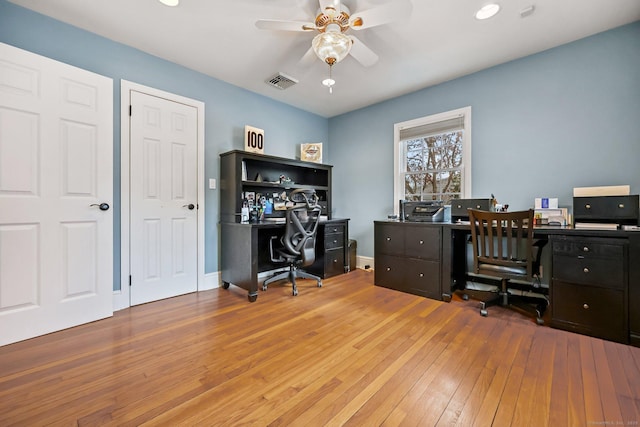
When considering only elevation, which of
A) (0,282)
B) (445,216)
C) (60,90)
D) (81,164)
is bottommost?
(0,282)

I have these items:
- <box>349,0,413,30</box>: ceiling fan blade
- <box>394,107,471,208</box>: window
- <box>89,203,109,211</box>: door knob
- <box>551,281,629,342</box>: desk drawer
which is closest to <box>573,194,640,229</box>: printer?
<box>551,281,629,342</box>: desk drawer

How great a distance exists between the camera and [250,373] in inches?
61.1

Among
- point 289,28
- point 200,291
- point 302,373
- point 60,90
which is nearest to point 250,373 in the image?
point 302,373

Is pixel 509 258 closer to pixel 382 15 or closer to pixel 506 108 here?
pixel 506 108

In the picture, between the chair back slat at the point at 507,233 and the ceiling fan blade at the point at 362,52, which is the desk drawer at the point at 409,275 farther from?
the ceiling fan blade at the point at 362,52

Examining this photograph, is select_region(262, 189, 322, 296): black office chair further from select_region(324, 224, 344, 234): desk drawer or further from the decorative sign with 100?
the decorative sign with 100

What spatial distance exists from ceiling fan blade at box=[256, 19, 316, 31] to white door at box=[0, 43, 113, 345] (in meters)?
1.54

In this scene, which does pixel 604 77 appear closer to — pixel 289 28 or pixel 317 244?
pixel 289 28

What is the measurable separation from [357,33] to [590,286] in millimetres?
2829

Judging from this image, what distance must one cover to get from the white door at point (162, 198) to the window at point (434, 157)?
9.13 feet

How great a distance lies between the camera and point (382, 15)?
1.90 m

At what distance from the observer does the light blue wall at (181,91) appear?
216 cm

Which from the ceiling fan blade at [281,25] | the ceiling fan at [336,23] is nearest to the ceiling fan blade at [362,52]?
the ceiling fan at [336,23]

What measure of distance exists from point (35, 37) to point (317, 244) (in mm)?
3376
